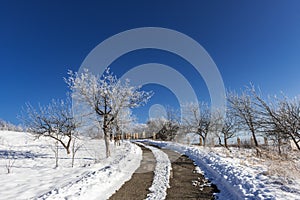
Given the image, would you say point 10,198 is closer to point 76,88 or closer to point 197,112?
point 76,88

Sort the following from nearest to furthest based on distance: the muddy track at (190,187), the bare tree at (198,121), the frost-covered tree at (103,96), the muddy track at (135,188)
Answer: the muddy track at (190,187), the muddy track at (135,188), the frost-covered tree at (103,96), the bare tree at (198,121)

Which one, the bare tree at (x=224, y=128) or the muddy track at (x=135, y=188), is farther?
the bare tree at (x=224, y=128)

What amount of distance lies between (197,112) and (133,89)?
16.6 m

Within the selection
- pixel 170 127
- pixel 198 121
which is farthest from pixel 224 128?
pixel 170 127

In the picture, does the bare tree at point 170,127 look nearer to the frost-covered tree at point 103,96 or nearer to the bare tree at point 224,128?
the bare tree at point 224,128

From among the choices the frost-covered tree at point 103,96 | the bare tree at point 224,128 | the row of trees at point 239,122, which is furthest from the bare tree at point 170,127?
the frost-covered tree at point 103,96

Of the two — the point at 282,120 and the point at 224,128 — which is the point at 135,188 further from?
the point at 224,128

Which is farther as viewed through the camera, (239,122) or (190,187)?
(239,122)

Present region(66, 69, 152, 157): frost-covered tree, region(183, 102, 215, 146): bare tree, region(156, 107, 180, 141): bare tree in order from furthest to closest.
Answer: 1. region(156, 107, 180, 141): bare tree
2. region(183, 102, 215, 146): bare tree
3. region(66, 69, 152, 157): frost-covered tree

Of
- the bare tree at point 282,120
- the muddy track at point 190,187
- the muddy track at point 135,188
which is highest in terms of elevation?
the bare tree at point 282,120

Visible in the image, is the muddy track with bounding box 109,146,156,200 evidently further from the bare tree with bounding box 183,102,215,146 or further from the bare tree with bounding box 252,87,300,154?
the bare tree with bounding box 183,102,215,146

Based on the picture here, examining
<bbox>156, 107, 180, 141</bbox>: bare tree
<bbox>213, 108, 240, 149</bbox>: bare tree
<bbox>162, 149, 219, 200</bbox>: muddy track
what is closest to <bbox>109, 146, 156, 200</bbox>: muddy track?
<bbox>162, 149, 219, 200</bbox>: muddy track

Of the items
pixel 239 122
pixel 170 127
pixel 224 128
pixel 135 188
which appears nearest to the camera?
pixel 135 188

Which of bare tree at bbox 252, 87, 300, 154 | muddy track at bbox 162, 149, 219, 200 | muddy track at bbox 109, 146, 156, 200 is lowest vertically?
muddy track at bbox 109, 146, 156, 200
